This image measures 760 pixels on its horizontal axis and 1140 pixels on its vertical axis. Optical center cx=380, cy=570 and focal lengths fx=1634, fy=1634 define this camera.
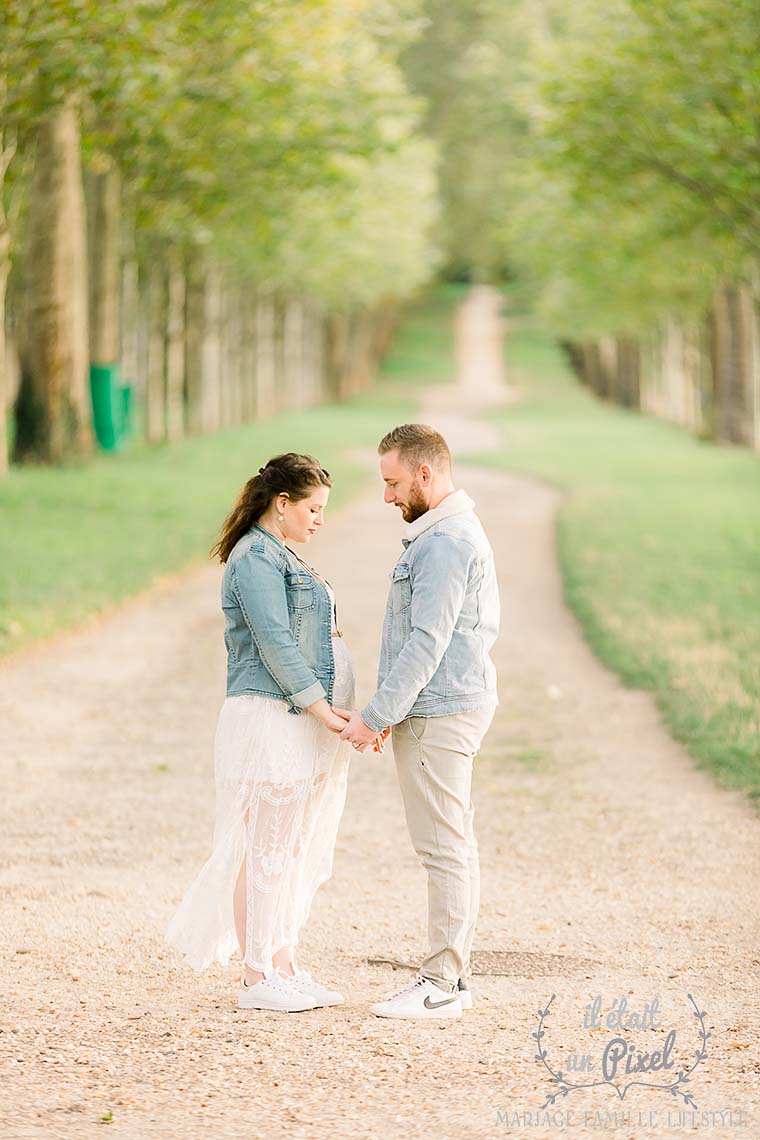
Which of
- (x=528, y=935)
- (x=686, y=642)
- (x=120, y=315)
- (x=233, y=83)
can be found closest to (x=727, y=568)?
(x=686, y=642)

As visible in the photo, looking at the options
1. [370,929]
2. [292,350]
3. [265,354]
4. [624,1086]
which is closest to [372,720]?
[624,1086]

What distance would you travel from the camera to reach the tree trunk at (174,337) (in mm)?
32188

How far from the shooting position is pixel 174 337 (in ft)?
107

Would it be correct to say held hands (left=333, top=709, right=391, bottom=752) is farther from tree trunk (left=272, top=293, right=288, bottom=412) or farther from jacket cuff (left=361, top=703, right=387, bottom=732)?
tree trunk (left=272, top=293, right=288, bottom=412)

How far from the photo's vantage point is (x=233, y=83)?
2262 centimetres

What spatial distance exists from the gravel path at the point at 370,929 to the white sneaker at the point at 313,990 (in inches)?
2.1

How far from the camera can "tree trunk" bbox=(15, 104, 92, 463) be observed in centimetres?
2211

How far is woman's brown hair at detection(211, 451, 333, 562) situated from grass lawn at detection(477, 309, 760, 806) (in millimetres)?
4020

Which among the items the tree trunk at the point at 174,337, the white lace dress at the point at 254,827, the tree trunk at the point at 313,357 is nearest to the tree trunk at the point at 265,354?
the tree trunk at the point at 313,357

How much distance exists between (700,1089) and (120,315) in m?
26.8

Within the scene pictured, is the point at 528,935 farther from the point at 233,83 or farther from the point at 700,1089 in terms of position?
the point at 233,83

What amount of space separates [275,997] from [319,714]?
36.0 inches

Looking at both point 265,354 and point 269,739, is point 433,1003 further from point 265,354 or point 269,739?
point 265,354

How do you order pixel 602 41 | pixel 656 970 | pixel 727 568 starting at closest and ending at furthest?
1. pixel 656 970
2. pixel 727 568
3. pixel 602 41
